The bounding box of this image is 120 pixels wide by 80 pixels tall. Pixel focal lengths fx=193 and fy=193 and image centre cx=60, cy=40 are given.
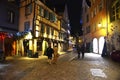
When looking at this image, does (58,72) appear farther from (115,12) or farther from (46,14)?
(46,14)

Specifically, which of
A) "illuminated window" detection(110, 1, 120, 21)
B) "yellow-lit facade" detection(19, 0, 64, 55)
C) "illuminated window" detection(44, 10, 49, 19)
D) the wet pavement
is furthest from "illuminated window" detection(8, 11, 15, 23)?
"illuminated window" detection(110, 1, 120, 21)

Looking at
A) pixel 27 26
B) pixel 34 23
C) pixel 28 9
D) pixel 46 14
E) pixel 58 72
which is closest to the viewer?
pixel 58 72

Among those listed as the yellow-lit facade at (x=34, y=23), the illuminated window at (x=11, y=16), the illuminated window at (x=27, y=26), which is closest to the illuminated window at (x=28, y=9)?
the yellow-lit facade at (x=34, y=23)

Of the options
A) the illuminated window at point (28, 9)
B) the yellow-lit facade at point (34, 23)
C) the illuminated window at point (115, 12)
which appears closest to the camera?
the illuminated window at point (115, 12)

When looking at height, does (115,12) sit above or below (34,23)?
Result: above

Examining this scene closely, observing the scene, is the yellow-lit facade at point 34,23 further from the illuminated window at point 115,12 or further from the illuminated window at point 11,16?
the illuminated window at point 115,12

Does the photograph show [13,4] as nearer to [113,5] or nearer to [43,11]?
[43,11]

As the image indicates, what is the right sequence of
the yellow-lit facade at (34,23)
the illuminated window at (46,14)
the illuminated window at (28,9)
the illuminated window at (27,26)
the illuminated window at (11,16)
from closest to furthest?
1. the illuminated window at (11,16)
2. the yellow-lit facade at (34,23)
3. the illuminated window at (27,26)
4. the illuminated window at (28,9)
5. the illuminated window at (46,14)

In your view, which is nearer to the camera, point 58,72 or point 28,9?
point 58,72

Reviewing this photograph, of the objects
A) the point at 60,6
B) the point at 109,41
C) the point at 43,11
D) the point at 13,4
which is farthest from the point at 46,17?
the point at 60,6

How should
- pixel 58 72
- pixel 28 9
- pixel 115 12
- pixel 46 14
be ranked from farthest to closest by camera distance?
1. pixel 46 14
2. pixel 28 9
3. pixel 115 12
4. pixel 58 72

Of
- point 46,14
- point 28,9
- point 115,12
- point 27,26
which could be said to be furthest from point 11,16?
point 115,12

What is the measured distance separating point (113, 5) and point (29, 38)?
43.8 ft

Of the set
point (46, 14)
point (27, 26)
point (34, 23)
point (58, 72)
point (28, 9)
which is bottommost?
point (58, 72)
